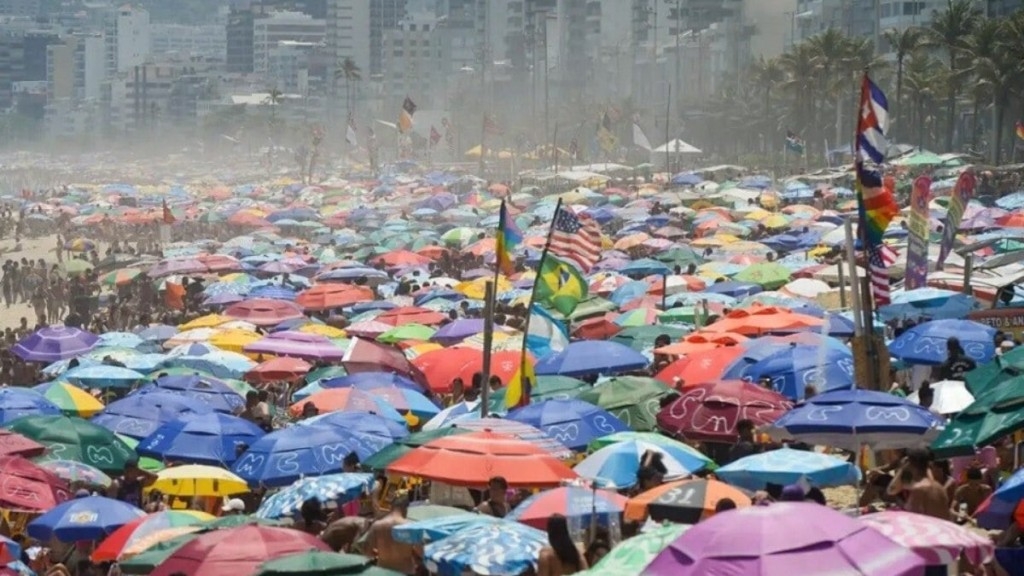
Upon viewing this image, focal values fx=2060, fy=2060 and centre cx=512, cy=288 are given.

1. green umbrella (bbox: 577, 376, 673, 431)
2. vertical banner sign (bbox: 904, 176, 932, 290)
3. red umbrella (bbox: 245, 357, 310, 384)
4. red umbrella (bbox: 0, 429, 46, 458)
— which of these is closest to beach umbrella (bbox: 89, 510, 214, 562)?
red umbrella (bbox: 0, 429, 46, 458)

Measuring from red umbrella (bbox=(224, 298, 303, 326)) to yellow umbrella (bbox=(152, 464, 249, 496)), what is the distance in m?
11.5

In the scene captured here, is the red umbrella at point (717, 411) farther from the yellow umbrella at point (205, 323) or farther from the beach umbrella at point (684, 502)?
the yellow umbrella at point (205, 323)

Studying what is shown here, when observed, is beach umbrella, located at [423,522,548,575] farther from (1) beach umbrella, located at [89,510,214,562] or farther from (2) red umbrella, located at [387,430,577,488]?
(1) beach umbrella, located at [89,510,214,562]

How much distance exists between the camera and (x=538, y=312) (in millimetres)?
15820

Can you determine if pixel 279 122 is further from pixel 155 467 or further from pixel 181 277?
pixel 155 467

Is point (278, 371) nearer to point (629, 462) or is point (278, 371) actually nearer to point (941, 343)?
point (941, 343)

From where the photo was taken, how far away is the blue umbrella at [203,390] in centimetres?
1778

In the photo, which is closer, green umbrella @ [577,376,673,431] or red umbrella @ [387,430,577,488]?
red umbrella @ [387,430,577,488]

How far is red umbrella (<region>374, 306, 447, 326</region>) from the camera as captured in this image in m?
24.1

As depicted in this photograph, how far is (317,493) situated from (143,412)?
17.8 ft

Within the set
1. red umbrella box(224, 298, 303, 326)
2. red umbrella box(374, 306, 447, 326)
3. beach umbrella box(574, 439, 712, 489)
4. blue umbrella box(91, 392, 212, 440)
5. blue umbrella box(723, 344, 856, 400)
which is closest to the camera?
beach umbrella box(574, 439, 712, 489)

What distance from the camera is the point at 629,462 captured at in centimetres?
1242

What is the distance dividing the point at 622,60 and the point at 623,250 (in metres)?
123

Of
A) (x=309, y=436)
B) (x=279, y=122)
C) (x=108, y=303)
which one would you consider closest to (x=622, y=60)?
(x=279, y=122)
